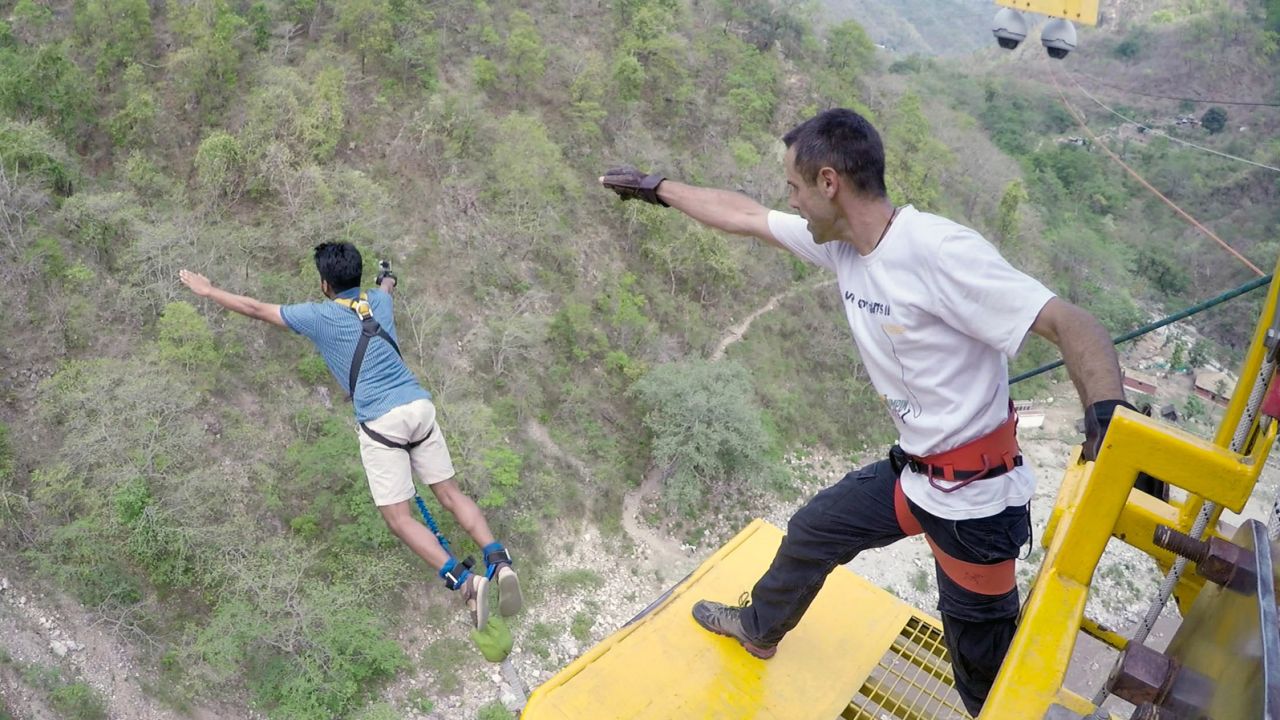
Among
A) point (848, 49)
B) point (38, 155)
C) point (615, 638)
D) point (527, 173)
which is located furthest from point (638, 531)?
point (848, 49)

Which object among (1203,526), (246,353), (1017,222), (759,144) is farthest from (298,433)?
(1017,222)

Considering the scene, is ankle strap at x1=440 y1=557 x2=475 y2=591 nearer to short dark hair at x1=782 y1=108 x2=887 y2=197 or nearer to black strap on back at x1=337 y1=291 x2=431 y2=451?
black strap on back at x1=337 y1=291 x2=431 y2=451

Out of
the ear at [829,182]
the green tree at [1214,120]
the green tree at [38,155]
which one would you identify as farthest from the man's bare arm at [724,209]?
the green tree at [1214,120]

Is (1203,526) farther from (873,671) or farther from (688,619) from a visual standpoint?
(688,619)

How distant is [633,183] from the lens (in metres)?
3.31

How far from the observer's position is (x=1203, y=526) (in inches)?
86.0

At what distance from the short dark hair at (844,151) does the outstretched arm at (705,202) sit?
0.48m

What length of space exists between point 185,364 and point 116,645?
3019 millimetres

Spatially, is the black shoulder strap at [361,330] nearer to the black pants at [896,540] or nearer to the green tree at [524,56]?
the black pants at [896,540]

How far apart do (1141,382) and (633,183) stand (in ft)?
62.2

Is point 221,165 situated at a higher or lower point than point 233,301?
lower

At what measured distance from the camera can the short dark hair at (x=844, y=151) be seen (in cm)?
242

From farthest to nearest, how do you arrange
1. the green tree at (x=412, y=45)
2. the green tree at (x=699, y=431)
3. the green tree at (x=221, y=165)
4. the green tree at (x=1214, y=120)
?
the green tree at (x=1214, y=120) → the green tree at (x=412, y=45) → the green tree at (x=699, y=431) → the green tree at (x=221, y=165)

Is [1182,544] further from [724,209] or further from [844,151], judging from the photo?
[724,209]
